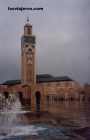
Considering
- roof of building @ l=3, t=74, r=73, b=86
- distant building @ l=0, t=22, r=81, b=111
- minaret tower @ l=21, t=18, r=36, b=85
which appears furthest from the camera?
roof of building @ l=3, t=74, r=73, b=86

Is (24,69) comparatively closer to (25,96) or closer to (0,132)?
(25,96)

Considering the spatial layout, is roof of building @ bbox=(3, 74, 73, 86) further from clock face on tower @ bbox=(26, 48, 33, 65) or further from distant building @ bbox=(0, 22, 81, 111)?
clock face on tower @ bbox=(26, 48, 33, 65)

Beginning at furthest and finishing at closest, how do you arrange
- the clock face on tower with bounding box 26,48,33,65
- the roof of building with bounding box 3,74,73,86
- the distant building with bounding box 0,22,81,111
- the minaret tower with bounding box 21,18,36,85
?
1. the roof of building with bounding box 3,74,73,86
2. the clock face on tower with bounding box 26,48,33,65
3. the minaret tower with bounding box 21,18,36,85
4. the distant building with bounding box 0,22,81,111

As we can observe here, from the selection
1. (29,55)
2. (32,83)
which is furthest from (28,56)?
(32,83)

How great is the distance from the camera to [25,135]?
13875 millimetres

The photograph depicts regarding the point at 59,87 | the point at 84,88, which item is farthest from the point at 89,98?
the point at 59,87

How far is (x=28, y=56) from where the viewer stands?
62.8 m

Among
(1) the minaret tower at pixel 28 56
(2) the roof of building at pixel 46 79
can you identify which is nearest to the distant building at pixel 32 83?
(1) the minaret tower at pixel 28 56

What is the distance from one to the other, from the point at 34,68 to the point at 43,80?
15.8 m

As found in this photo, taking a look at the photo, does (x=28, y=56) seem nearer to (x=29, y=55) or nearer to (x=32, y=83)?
(x=29, y=55)

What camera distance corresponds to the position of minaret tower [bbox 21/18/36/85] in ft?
192

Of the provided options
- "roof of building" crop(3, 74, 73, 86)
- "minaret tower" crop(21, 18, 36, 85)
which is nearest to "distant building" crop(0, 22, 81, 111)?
"minaret tower" crop(21, 18, 36, 85)

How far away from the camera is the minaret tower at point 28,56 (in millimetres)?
58594

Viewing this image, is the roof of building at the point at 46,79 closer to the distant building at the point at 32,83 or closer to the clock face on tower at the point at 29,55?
the distant building at the point at 32,83
